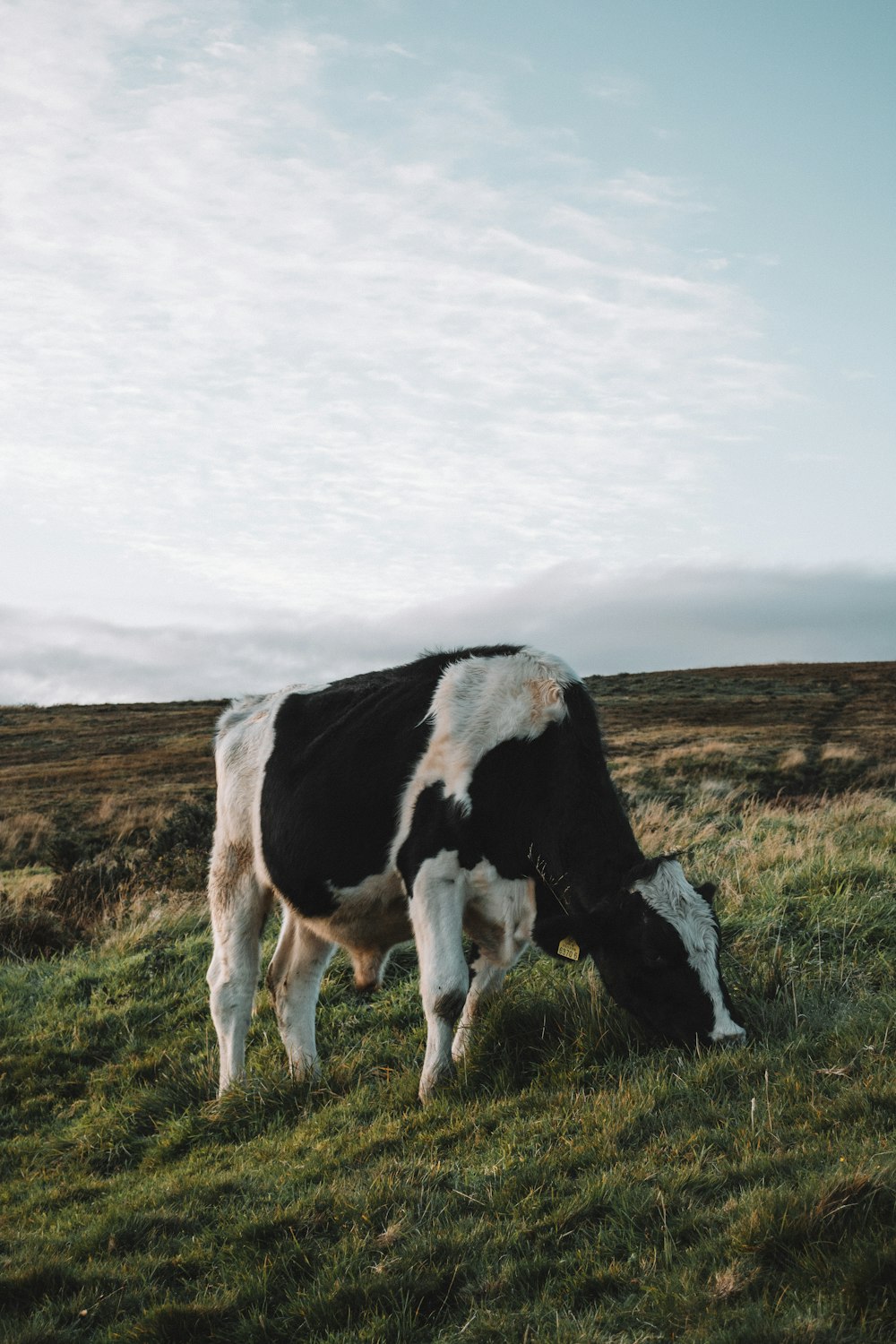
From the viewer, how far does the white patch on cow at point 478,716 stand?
7086mm

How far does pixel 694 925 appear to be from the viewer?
6242 mm

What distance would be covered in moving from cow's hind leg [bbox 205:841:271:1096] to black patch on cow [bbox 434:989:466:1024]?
2.17 metres

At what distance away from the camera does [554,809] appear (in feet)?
22.8

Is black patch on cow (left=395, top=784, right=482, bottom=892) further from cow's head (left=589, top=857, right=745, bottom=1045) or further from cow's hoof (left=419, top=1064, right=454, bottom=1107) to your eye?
cow's hoof (left=419, top=1064, right=454, bottom=1107)

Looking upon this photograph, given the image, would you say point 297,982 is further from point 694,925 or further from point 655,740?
point 655,740

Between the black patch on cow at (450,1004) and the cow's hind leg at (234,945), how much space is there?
217cm

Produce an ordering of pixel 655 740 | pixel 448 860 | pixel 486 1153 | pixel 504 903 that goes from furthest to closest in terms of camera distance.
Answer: pixel 655 740
pixel 504 903
pixel 448 860
pixel 486 1153

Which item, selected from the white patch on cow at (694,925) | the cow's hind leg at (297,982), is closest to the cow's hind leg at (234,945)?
the cow's hind leg at (297,982)

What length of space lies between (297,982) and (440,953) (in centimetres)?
209

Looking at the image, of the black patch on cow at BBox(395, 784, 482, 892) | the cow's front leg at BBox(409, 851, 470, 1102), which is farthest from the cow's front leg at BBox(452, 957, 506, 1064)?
the black patch on cow at BBox(395, 784, 482, 892)

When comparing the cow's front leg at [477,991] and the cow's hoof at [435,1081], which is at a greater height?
the cow's front leg at [477,991]

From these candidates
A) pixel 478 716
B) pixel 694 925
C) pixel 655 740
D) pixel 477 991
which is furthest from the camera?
pixel 655 740

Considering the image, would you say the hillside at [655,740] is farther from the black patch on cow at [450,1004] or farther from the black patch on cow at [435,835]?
the black patch on cow at [450,1004]

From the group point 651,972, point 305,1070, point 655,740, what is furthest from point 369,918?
point 655,740
